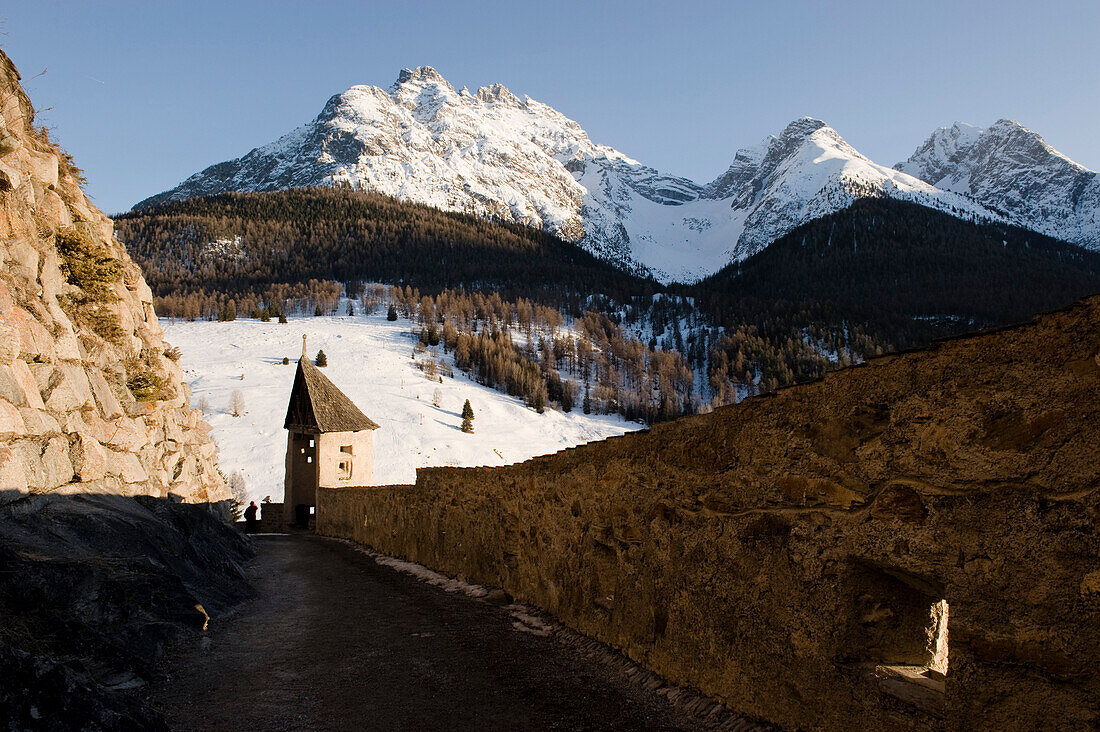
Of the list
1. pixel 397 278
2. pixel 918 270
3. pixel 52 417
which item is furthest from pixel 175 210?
pixel 52 417

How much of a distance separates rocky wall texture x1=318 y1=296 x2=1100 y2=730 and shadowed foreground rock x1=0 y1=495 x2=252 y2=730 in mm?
3289

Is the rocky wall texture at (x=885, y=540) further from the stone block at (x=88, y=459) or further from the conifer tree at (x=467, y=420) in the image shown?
the conifer tree at (x=467, y=420)

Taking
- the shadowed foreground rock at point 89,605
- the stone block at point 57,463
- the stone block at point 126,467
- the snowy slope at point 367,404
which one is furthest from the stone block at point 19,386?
the snowy slope at point 367,404

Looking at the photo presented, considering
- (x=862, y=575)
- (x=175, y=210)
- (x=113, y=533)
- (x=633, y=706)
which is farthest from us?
(x=175, y=210)

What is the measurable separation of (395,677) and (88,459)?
5795 mm

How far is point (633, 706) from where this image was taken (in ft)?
14.1

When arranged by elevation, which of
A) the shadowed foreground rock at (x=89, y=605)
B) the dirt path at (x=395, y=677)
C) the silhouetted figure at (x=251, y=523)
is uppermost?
the shadowed foreground rock at (x=89, y=605)

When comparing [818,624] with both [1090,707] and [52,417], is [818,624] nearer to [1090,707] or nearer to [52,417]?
[1090,707]

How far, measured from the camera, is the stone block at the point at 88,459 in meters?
8.02

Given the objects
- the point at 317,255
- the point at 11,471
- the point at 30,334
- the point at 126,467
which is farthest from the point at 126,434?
the point at 317,255

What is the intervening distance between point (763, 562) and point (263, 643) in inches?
200

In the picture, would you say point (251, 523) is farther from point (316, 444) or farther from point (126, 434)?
point (126, 434)

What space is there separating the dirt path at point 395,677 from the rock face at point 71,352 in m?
2.88

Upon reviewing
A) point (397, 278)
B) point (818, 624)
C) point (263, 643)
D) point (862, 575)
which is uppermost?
point (397, 278)
